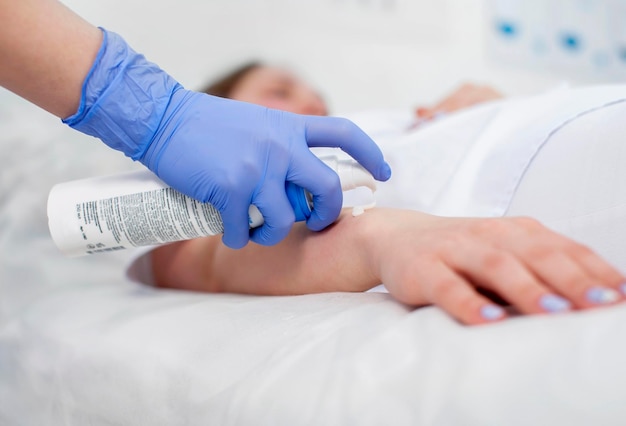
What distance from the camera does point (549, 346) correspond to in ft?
1.33

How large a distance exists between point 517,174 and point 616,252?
0.18m

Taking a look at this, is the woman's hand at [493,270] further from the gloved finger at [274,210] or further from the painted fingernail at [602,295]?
the gloved finger at [274,210]

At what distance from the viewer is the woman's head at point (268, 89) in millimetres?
1288

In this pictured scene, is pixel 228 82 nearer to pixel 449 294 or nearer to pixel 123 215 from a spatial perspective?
pixel 123 215

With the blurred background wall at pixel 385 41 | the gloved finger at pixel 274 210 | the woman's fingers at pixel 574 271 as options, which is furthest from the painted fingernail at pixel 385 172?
the blurred background wall at pixel 385 41

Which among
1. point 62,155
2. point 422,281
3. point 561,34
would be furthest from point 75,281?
point 561,34

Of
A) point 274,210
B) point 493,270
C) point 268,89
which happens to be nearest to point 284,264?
point 274,210

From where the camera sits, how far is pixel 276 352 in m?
0.54

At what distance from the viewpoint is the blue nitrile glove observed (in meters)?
0.66

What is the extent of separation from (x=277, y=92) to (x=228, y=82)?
113 mm

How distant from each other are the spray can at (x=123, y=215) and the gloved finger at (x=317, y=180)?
0.22 feet

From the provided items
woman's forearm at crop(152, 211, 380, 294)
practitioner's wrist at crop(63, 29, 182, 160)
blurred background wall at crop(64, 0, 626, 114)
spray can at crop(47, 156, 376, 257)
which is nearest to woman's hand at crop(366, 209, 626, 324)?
woman's forearm at crop(152, 211, 380, 294)

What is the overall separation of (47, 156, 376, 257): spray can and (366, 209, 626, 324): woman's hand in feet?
0.71

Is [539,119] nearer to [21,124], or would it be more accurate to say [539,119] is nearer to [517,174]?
[517,174]
